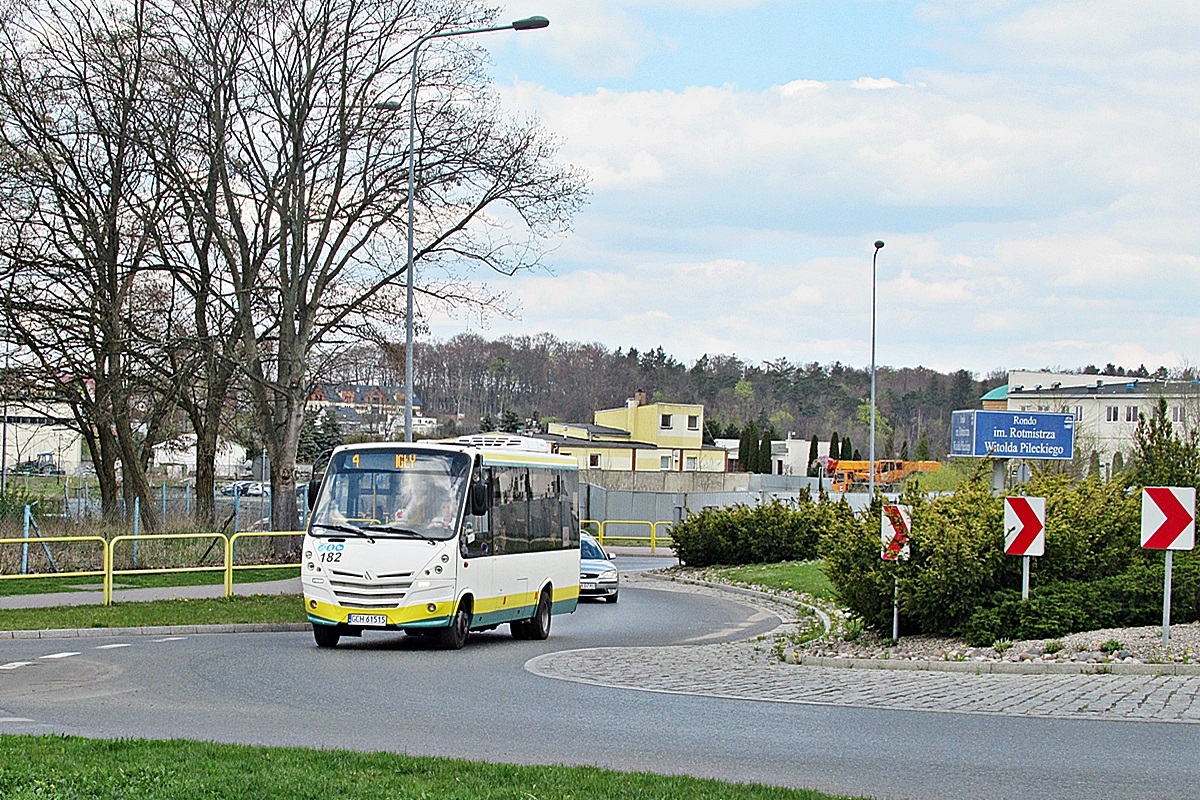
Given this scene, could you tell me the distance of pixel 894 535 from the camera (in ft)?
54.3

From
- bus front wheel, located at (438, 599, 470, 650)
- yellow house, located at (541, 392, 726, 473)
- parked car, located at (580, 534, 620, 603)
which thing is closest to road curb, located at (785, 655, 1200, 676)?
bus front wheel, located at (438, 599, 470, 650)

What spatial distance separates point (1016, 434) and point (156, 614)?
19.1 metres

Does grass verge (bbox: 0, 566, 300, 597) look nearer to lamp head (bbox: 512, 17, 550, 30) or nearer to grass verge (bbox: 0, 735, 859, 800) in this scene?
lamp head (bbox: 512, 17, 550, 30)

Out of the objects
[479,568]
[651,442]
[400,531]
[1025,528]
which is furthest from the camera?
[651,442]

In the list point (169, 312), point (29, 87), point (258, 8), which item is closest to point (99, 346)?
point (169, 312)

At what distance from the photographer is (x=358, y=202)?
3544cm

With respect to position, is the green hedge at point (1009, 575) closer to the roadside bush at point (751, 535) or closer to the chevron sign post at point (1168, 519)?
the chevron sign post at point (1168, 519)

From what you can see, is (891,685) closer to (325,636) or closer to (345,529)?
(345,529)

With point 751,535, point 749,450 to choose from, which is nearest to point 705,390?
point 749,450

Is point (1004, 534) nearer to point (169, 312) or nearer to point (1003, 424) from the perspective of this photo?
point (1003, 424)

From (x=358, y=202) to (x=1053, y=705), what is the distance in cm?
2721

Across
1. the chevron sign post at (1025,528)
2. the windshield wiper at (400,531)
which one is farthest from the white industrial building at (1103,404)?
the windshield wiper at (400,531)

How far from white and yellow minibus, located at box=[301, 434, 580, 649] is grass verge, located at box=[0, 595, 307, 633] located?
3.35 m

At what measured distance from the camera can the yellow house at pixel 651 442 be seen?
299 ft
